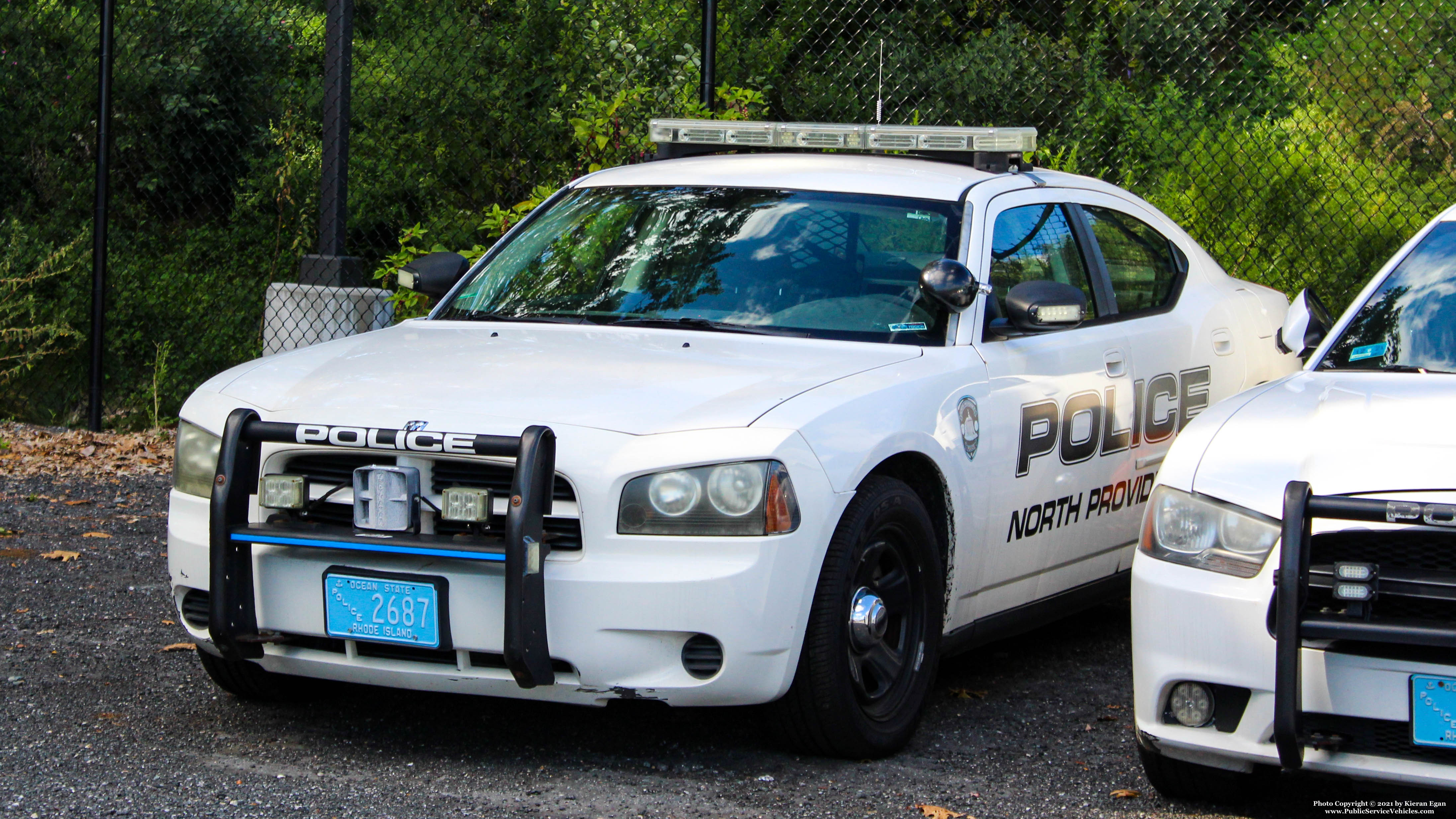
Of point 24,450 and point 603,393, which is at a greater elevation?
point 603,393

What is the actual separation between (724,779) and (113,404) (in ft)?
29.3

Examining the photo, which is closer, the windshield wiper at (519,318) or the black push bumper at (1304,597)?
the black push bumper at (1304,597)

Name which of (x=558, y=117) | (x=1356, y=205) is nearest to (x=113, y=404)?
(x=558, y=117)

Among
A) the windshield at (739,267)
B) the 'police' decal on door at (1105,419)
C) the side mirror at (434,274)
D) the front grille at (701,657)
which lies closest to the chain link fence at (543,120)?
the side mirror at (434,274)

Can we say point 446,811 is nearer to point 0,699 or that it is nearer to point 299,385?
point 299,385

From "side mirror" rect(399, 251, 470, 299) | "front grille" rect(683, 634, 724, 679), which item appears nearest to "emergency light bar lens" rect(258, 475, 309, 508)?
"front grille" rect(683, 634, 724, 679)

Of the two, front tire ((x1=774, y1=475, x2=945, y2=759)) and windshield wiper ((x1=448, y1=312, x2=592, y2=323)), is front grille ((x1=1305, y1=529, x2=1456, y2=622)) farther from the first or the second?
windshield wiper ((x1=448, y1=312, x2=592, y2=323))

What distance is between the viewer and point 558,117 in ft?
34.1

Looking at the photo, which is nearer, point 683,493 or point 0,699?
point 683,493

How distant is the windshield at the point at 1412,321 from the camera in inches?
172

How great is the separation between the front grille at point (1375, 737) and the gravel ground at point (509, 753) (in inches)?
21.6

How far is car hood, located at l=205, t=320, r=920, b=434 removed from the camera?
3.90m

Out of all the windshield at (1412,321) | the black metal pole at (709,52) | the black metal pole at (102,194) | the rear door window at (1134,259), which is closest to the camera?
the windshield at (1412,321)

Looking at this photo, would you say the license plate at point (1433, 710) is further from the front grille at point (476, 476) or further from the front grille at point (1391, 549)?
the front grille at point (476, 476)
